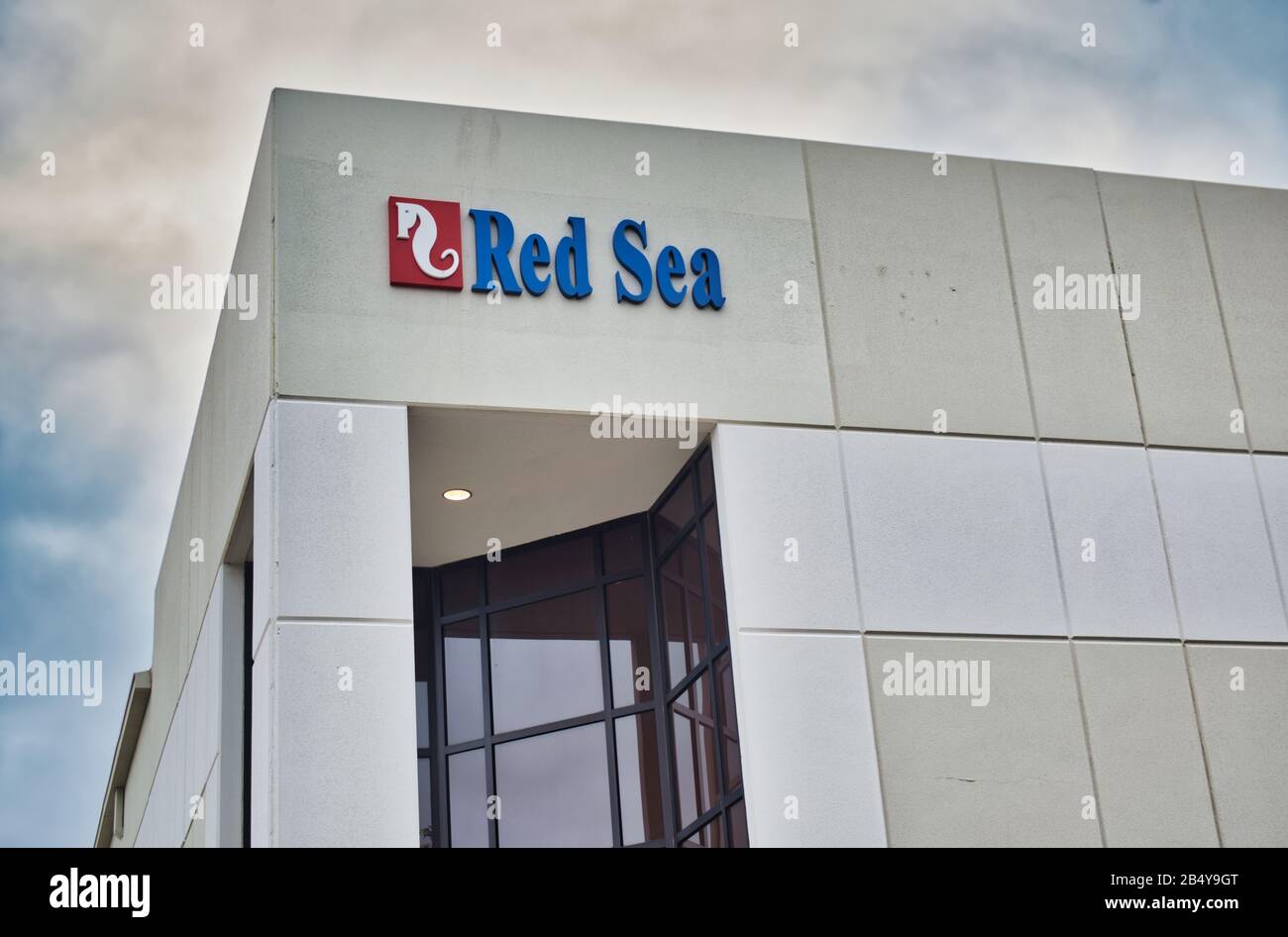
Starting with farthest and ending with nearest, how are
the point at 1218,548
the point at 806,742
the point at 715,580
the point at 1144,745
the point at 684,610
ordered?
the point at 684,610, the point at 1218,548, the point at 715,580, the point at 1144,745, the point at 806,742

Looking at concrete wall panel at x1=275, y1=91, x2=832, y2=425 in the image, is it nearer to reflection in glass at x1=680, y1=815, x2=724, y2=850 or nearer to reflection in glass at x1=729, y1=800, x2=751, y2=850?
reflection in glass at x1=729, y1=800, x2=751, y2=850

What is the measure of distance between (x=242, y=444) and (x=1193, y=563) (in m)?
7.23

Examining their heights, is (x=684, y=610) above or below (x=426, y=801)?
above

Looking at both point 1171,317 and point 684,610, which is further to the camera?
point 1171,317

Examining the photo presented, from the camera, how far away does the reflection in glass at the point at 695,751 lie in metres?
11.5

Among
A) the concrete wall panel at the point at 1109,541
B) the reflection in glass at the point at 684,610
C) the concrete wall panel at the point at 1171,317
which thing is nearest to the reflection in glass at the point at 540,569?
the reflection in glass at the point at 684,610

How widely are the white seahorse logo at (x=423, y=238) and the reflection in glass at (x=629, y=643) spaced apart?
3559 millimetres

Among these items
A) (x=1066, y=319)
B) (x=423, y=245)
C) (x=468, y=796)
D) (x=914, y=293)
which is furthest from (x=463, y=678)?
(x=1066, y=319)

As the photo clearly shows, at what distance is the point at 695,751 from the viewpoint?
38.8 ft

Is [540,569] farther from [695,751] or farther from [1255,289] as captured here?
[1255,289]

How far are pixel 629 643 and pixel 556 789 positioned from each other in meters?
1.43

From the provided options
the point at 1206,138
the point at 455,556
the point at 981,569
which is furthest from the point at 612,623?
the point at 1206,138
